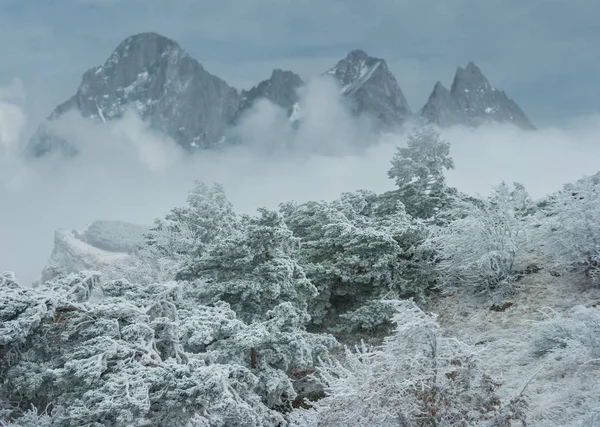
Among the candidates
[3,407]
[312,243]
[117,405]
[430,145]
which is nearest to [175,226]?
[312,243]

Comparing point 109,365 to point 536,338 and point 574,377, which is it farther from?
point 536,338

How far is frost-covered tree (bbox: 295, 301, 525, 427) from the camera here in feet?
29.1

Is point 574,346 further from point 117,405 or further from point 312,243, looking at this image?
point 312,243

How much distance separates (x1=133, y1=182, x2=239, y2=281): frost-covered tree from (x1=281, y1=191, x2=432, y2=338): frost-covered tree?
5260mm

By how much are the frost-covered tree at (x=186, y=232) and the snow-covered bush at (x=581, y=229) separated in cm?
1262

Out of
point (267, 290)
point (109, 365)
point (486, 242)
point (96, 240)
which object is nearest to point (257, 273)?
point (267, 290)

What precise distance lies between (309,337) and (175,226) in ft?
40.1

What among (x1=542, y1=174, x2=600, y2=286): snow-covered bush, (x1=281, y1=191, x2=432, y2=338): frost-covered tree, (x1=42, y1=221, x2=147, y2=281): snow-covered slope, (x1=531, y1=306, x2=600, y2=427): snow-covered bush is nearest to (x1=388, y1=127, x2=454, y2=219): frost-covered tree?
(x1=281, y1=191, x2=432, y2=338): frost-covered tree

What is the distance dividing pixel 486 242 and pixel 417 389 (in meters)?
8.60

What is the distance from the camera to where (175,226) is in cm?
2409

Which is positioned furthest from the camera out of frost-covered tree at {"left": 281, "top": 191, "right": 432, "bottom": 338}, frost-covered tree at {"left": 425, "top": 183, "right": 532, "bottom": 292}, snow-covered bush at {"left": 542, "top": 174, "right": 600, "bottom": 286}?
frost-covered tree at {"left": 281, "top": 191, "right": 432, "bottom": 338}

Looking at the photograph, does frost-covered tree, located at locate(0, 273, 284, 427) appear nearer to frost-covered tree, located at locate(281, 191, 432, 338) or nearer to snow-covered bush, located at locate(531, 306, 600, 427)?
snow-covered bush, located at locate(531, 306, 600, 427)

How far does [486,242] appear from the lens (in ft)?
53.7

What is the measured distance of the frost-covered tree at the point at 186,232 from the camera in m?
22.8
